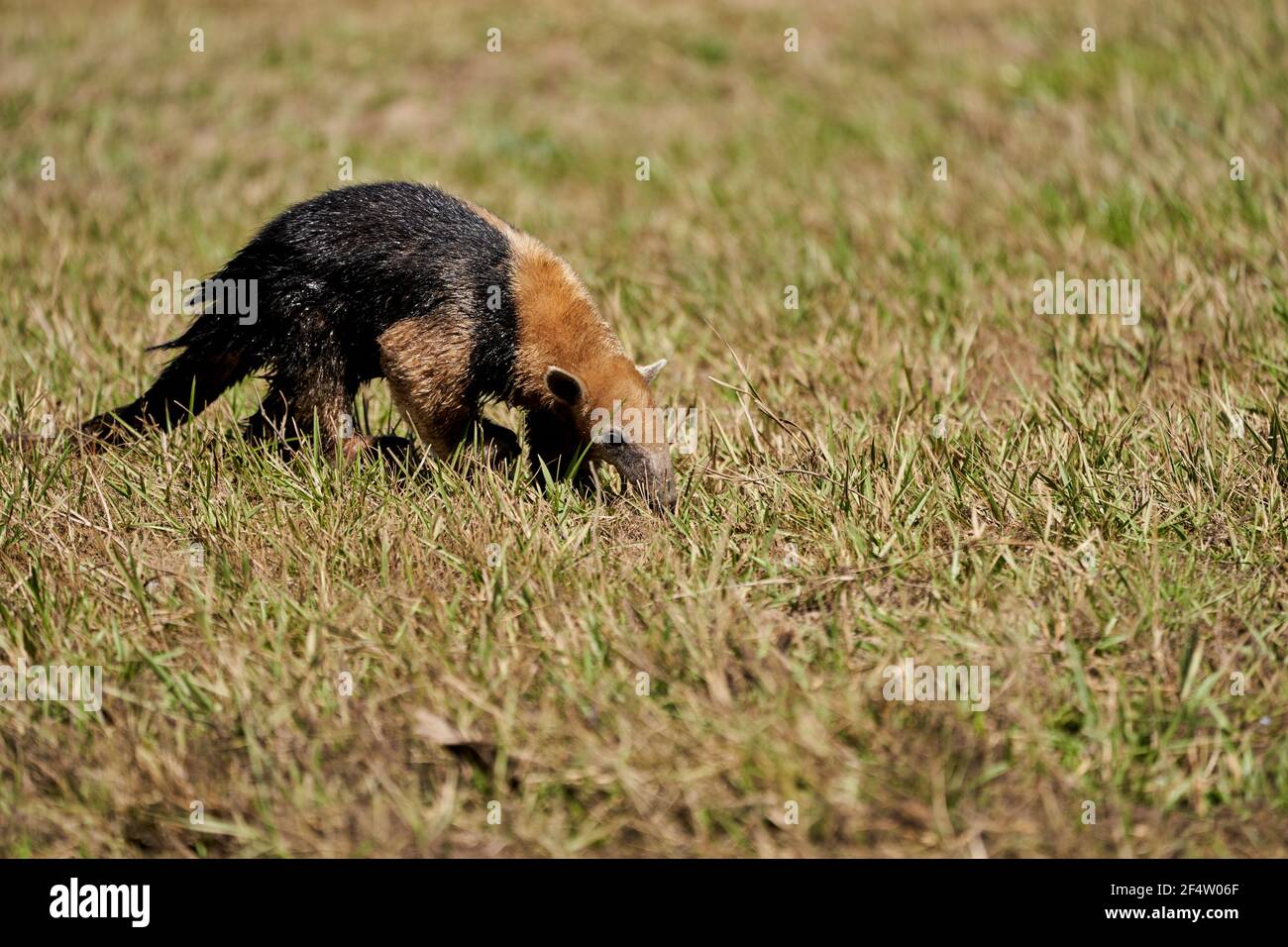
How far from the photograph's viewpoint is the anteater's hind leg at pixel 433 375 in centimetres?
465

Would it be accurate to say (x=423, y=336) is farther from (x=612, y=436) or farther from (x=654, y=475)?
(x=654, y=475)

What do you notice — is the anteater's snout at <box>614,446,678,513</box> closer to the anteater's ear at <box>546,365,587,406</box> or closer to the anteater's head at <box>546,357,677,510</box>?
the anteater's head at <box>546,357,677,510</box>

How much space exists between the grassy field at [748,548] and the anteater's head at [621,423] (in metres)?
0.14

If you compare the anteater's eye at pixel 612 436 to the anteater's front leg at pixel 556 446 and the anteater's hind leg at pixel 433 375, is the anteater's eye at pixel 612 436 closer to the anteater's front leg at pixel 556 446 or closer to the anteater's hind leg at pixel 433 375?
the anteater's front leg at pixel 556 446

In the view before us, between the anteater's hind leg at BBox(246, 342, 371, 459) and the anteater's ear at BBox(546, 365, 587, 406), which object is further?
the anteater's hind leg at BBox(246, 342, 371, 459)

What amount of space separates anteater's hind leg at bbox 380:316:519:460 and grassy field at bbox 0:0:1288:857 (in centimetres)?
18

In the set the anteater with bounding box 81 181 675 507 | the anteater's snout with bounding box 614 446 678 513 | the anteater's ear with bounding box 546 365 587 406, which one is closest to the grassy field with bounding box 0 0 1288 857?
the anteater's snout with bounding box 614 446 678 513

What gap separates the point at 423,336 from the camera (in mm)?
4672

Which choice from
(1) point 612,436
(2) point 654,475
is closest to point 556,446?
(1) point 612,436

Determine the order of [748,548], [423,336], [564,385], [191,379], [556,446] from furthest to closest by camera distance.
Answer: [191,379], [556,446], [423,336], [564,385], [748,548]

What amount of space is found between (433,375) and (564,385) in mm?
496

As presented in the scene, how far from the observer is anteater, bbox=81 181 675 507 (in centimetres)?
464

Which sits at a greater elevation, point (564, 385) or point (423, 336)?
point (423, 336)
